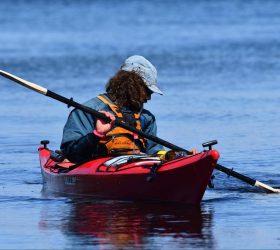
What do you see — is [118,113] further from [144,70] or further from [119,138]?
[144,70]

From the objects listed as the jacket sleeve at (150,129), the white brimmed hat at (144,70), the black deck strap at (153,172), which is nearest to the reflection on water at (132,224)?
the black deck strap at (153,172)

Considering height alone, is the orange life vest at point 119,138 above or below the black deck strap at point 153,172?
above

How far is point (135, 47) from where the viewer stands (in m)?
39.4

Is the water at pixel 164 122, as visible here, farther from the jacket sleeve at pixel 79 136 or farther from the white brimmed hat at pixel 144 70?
the white brimmed hat at pixel 144 70

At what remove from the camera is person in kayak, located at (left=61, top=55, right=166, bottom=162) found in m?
13.4

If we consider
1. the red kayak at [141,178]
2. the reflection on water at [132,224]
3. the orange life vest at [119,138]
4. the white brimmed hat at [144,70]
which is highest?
the white brimmed hat at [144,70]

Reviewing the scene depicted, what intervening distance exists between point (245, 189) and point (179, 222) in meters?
2.37

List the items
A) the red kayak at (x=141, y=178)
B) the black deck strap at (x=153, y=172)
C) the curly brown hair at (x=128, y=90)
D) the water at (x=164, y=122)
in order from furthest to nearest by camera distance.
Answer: the curly brown hair at (x=128, y=90) < the black deck strap at (x=153, y=172) < the red kayak at (x=141, y=178) < the water at (x=164, y=122)

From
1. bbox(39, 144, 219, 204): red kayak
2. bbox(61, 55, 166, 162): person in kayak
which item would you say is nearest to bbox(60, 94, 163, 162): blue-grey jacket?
bbox(61, 55, 166, 162): person in kayak

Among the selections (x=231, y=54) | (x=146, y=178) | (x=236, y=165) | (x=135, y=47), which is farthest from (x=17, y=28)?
(x=146, y=178)

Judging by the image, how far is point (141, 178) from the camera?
13.2 metres

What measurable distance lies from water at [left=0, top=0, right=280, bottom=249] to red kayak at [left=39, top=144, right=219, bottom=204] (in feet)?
0.38

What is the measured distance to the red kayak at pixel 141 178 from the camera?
506 inches

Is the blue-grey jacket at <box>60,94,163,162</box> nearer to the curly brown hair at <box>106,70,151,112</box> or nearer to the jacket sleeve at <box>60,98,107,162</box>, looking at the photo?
the jacket sleeve at <box>60,98,107,162</box>
